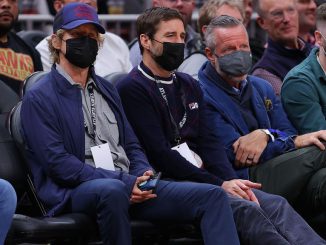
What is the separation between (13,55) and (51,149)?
2.28 m

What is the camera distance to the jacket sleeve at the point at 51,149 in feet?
23.0

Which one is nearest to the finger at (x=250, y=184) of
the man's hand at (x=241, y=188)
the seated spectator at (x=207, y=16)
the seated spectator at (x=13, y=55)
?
the man's hand at (x=241, y=188)

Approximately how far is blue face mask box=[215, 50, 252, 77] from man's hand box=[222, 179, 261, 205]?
3.15 feet

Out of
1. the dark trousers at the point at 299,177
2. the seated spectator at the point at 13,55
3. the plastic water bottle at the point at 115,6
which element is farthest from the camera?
the plastic water bottle at the point at 115,6

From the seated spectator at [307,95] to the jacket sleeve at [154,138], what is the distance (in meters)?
1.16

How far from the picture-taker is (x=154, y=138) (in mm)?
7625

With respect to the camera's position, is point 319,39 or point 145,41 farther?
point 319,39

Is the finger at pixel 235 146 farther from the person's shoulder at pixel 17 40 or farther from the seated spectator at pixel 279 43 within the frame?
the person's shoulder at pixel 17 40

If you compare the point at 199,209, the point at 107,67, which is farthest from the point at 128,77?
the point at 107,67

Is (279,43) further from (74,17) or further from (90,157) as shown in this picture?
(90,157)

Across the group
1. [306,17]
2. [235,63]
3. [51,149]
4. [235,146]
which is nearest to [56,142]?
[51,149]

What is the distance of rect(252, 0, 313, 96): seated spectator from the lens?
9383 mm

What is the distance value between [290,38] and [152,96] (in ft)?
8.02

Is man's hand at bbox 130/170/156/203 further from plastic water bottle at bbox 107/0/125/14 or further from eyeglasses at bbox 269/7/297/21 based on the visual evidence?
plastic water bottle at bbox 107/0/125/14
